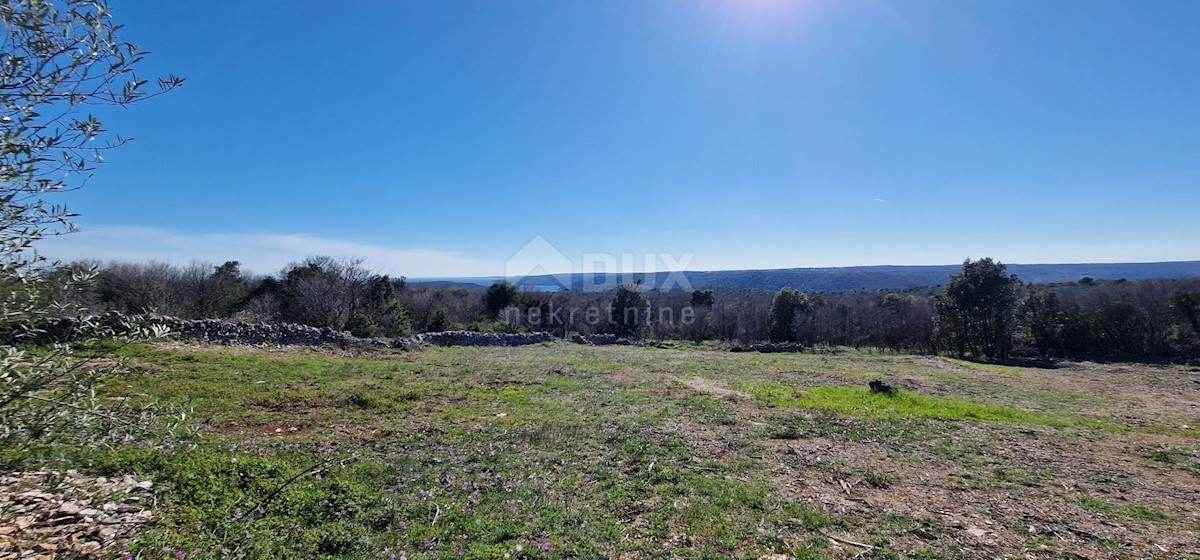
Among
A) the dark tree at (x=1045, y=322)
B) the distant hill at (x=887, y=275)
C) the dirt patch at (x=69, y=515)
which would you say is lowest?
the dark tree at (x=1045, y=322)

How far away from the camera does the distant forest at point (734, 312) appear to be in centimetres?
2986

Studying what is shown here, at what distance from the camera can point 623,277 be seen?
2050 inches

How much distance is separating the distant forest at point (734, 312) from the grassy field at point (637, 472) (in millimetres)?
18748

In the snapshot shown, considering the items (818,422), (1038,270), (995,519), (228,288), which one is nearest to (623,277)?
(228,288)

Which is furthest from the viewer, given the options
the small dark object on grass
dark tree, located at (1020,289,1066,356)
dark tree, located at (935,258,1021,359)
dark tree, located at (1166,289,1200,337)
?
dark tree, located at (1020,289,1066,356)

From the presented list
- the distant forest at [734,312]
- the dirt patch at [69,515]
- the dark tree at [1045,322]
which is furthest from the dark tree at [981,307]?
the dirt patch at [69,515]

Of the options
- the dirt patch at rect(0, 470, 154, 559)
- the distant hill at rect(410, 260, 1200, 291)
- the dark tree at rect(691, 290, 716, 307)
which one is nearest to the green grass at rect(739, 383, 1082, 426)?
the dirt patch at rect(0, 470, 154, 559)

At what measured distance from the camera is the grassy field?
15.6 feet

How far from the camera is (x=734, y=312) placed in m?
56.6

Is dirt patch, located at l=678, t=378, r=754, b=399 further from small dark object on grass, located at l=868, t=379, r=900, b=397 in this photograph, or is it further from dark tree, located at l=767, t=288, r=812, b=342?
dark tree, located at l=767, t=288, r=812, b=342

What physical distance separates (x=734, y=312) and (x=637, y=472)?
2061 inches

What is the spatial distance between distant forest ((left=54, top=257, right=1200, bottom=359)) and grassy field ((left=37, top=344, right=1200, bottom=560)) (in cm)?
1875

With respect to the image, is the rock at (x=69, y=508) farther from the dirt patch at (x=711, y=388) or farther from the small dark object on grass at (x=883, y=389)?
the small dark object on grass at (x=883, y=389)

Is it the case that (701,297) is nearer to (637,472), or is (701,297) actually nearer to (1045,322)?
(1045,322)
